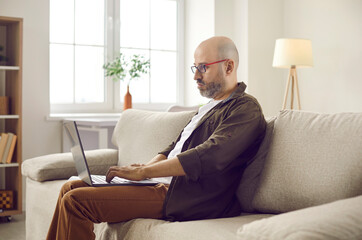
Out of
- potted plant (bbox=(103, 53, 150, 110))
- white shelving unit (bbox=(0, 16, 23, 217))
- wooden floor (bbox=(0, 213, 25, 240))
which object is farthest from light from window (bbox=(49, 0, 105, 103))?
wooden floor (bbox=(0, 213, 25, 240))

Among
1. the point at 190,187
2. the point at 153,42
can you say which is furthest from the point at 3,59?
the point at 190,187

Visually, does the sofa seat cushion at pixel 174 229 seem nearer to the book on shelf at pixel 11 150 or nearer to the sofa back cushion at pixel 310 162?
the sofa back cushion at pixel 310 162

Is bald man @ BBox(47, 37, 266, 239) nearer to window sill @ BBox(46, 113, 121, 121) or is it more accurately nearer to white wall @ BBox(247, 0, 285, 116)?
window sill @ BBox(46, 113, 121, 121)

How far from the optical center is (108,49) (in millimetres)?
4707

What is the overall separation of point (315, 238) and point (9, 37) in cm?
337

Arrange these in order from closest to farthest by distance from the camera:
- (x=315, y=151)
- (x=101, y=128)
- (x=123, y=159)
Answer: (x=315, y=151)
(x=123, y=159)
(x=101, y=128)

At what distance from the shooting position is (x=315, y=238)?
1082 millimetres

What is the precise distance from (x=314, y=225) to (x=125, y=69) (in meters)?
3.73

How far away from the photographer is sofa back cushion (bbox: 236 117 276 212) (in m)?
1.93

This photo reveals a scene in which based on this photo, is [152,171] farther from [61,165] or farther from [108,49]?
[108,49]

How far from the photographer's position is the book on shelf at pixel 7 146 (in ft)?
11.8

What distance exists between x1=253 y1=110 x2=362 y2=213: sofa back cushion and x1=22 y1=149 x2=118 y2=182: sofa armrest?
1.19 m

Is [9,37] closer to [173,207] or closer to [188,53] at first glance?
[188,53]

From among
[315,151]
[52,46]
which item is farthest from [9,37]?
[315,151]
